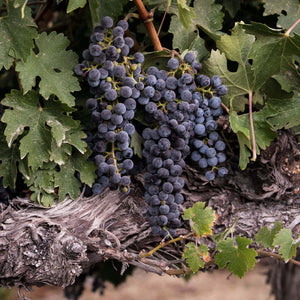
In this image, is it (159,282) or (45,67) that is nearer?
(45,67)

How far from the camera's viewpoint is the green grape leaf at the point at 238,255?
Answer: 850 mm

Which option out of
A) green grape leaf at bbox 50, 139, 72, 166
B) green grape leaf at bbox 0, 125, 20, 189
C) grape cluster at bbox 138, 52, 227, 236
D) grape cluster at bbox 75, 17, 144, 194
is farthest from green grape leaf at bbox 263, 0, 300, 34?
green grape leaf at bbox 0, 125, 20, 189

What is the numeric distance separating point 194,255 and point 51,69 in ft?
1.68

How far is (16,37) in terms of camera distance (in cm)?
84

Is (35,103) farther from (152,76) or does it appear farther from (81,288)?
(81,288)

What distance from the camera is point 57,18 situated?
4.89 ft

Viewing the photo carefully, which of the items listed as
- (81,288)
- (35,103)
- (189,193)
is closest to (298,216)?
(189,193)

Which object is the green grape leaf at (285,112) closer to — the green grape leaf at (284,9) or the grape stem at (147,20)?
the green grape leaf at (284,9)

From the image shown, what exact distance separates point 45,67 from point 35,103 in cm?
8

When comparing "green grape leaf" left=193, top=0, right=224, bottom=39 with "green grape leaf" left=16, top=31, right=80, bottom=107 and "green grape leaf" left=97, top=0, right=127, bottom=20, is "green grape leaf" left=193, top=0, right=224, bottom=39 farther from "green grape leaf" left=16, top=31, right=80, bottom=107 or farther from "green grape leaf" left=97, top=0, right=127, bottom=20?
"green grape leaf" left=16, top=31, right=80, bottom=107

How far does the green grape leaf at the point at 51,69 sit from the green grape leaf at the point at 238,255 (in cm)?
45

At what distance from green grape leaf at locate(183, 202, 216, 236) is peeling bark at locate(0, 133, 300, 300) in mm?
81

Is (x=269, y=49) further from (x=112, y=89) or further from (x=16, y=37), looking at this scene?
(x=16, y=37)

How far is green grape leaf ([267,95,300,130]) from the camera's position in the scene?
952 mm
